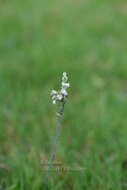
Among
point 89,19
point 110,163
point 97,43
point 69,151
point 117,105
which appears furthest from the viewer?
point 89,19

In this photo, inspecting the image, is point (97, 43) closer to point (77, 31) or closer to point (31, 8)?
point (77, 31)

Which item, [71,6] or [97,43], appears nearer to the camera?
[97,43]

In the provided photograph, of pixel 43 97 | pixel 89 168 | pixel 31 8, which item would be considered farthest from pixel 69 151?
pixel 31 8

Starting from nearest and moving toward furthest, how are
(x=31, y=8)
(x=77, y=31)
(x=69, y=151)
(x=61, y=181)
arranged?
(x=61, y=181), (x=69, y=151), (x=77, y=31), (x=31, y=8)

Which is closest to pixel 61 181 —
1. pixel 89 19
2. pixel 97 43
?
pixel 97 43

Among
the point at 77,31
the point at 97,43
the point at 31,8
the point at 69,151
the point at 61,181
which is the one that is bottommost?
the point at 61,181

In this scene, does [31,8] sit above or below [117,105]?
above

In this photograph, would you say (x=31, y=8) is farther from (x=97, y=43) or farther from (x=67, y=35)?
(x=97, y=43)
